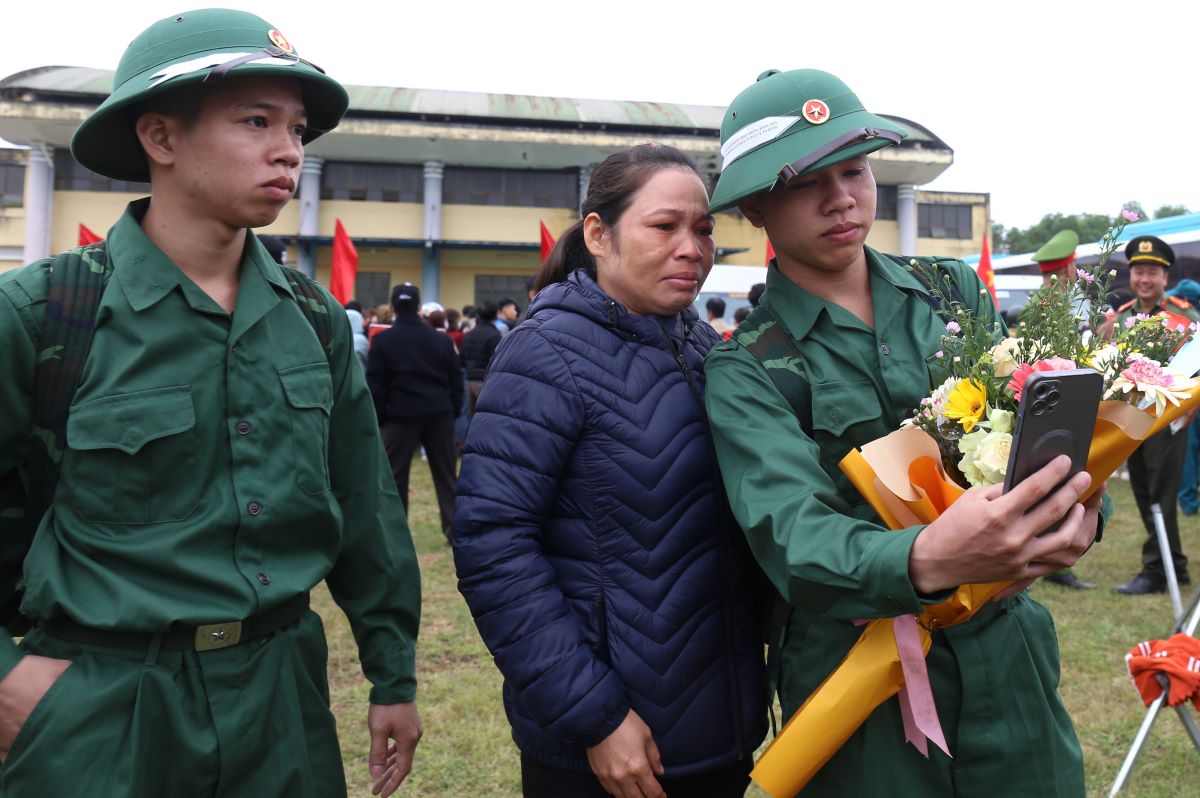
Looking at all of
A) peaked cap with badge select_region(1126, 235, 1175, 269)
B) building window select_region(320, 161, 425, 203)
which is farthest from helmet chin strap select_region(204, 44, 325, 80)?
building window select_region(320, 161, 425, 203)

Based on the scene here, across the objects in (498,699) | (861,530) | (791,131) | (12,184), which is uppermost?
(12,184)

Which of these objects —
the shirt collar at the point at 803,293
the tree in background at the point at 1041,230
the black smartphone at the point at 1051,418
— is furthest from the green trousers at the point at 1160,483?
the tree in background at the point at 1041,230

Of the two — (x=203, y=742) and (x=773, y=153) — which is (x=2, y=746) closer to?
(x=203, y=742)

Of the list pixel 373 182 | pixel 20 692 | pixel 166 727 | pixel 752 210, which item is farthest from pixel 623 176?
pixel 373 182

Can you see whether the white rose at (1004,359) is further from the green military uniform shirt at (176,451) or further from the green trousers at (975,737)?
the green military uniform shirt at (176,451)

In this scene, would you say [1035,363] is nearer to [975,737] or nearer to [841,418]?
[841,418]

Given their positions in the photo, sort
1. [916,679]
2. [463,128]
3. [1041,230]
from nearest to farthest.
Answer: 1. [916,679]
2. [463,128]
3. [1041,230]

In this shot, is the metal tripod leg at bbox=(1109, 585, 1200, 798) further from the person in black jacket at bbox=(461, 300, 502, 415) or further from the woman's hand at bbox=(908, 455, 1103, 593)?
the person in black jacket at bbox=(461, 300, 502, 415)

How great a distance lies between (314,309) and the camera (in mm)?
2068

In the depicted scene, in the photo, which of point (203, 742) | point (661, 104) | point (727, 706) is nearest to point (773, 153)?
point (727, 706)

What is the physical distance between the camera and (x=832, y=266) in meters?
1.95

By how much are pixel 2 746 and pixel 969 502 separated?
5.56ft

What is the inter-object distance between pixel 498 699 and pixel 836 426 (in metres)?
3.31

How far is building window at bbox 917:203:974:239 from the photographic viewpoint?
31281 mm
